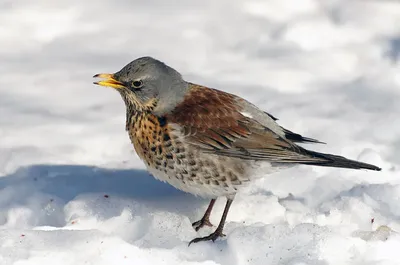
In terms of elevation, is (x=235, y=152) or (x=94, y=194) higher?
(x=235, y=152)

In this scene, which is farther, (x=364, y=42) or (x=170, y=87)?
(x=364, y=42)

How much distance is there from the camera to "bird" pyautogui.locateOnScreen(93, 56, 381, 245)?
18.3 ft

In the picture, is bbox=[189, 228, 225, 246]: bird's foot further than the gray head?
No

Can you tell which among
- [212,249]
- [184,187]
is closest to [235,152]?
[184,187]

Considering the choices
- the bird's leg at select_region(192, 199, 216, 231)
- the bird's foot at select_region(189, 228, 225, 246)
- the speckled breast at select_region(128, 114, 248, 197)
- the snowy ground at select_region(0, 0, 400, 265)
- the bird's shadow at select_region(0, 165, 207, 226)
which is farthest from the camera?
the bird's shadow at select_region(0, 165, 207, 226)

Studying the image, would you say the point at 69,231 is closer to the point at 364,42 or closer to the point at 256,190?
the point at 256,190

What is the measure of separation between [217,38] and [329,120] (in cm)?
211

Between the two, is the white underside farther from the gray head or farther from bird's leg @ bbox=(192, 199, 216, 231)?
the gray head

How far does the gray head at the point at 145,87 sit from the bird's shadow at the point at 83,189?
66 cm

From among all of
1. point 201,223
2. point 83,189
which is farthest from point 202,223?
point 83,189

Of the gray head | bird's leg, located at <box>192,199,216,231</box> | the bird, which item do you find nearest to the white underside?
the bird

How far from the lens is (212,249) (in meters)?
5.18

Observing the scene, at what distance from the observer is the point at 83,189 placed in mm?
6184

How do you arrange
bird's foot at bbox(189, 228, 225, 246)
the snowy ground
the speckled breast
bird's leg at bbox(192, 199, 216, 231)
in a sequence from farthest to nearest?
bird's leg at bbox(192, 199, 216, 231)
the speckled breast
bird's foot at bbox(189, 228, 225, 246)
the snowy ground
